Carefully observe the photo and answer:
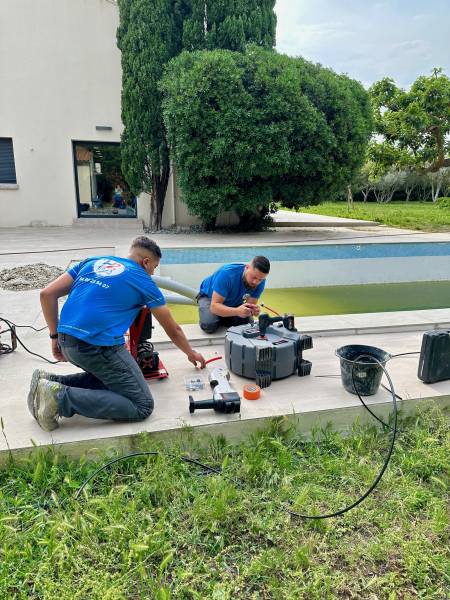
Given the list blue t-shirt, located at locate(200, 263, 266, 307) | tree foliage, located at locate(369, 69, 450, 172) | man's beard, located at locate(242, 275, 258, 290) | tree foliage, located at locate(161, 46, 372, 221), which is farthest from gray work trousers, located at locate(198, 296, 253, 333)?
tree foliage, located at locate(369, 69, 450, 172)

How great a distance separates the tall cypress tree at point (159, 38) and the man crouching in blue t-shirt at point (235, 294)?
A: 833cm

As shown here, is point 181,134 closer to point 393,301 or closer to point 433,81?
point 393,301

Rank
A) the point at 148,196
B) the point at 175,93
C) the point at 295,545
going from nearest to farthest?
1. the point at 295,545
2. the point at 175,93
3. the point at 148,196

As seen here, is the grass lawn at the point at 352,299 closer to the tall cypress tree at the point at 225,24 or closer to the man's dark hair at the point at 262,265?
the man's dark hair at the point at 262,265

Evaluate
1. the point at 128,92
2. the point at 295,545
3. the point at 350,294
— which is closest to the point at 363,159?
the point at 350,294

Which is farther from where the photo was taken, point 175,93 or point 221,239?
point 221,239

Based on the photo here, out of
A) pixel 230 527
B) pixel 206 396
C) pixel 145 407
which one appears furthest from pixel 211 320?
pixel 230 527

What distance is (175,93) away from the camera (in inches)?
359

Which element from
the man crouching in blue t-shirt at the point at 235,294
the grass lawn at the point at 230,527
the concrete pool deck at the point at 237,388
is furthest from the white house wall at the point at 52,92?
the grass lawn at the point at 230,527

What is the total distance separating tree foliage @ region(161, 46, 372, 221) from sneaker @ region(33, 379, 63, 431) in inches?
309

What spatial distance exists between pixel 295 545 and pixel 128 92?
11148mm

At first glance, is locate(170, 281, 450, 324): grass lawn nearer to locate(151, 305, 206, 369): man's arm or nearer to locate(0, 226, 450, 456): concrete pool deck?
locate(0, 226, 450, 456): concrete pool deck

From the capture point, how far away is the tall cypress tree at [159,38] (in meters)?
9.88

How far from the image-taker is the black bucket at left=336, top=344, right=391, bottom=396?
2400mm
